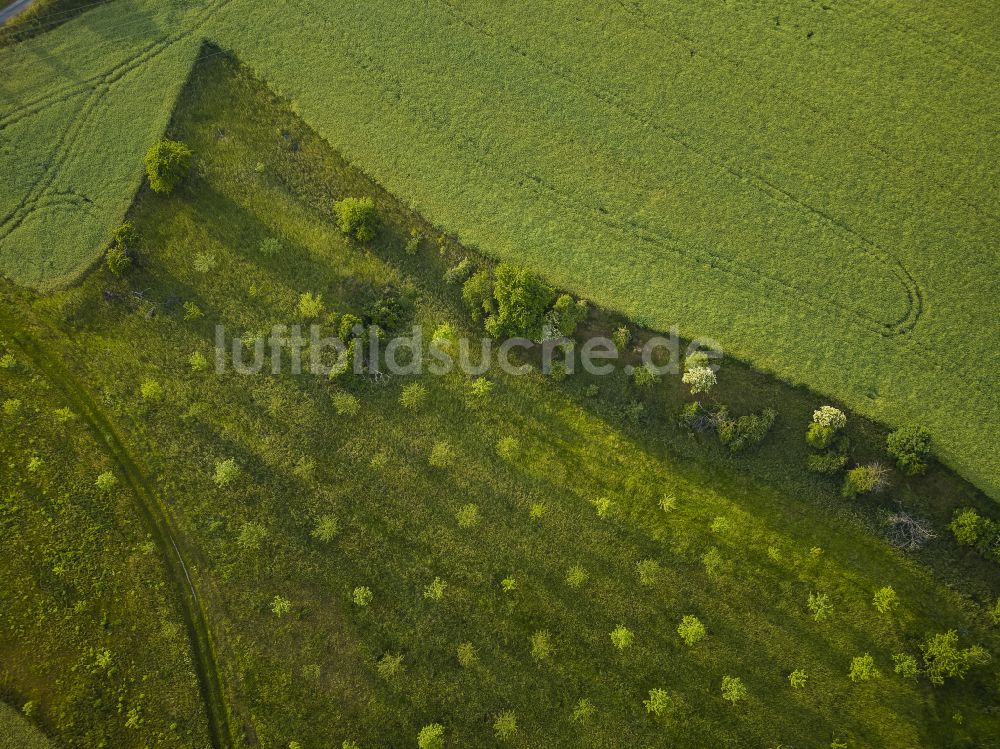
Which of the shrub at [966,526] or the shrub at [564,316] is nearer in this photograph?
the shrub at [966,526]

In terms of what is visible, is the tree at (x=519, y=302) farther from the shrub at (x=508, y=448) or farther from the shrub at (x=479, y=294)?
the shrub at (x=508, y=448)

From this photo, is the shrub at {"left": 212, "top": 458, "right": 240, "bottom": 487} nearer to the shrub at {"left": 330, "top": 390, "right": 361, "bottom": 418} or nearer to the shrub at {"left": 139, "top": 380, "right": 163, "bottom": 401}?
the shrub at {"left": 139, "top": 380, "right": 163, "bottom": 401}

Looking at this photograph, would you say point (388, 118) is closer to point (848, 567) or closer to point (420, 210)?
point (420, 210)

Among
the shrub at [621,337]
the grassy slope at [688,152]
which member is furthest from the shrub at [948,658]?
the shrub at [621,337]

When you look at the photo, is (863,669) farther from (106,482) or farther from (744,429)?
(106,482)

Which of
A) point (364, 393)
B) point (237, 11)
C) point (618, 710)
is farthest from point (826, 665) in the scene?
point (237, 11)

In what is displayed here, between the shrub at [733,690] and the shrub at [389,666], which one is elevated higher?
the shrub at [733,690]
